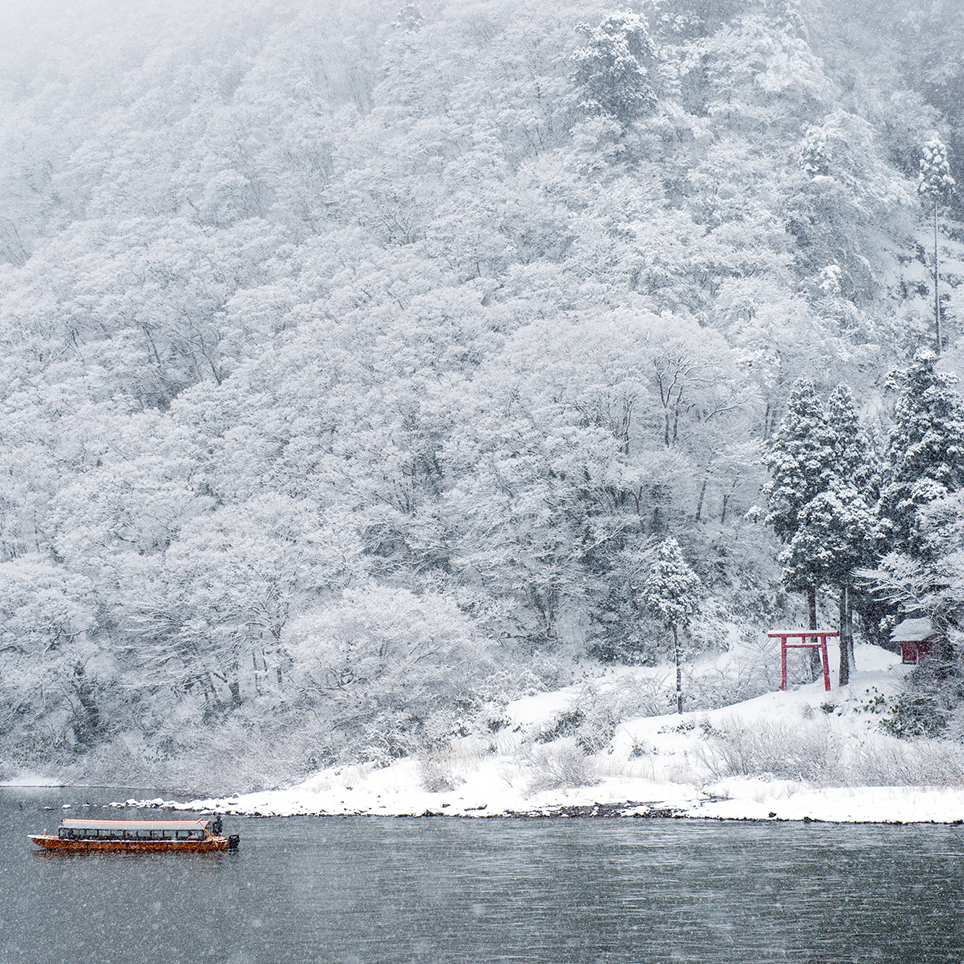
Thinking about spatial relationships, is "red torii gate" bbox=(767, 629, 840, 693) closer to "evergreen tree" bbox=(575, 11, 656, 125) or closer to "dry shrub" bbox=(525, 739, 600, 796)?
"dry shrub" bbox=(525, 739, 600, 796)

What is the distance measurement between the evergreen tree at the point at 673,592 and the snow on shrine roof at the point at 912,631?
22.4 feet

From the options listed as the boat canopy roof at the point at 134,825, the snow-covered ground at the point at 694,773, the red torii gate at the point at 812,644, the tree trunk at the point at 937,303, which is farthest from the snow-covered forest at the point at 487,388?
the boat canopy roof at the point at 134,825

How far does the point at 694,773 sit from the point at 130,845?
16.5 meters

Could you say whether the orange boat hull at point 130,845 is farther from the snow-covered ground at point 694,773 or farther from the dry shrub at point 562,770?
the dry shrub at point 562,770

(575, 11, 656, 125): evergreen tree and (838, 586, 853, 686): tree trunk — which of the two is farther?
(575, 11, 656, 125): evergreen tree

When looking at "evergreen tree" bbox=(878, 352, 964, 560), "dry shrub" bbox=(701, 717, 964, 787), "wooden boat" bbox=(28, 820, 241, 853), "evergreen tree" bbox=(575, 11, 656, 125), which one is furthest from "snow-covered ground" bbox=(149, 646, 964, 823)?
"evergreen tree" bbox=(575, 11, 656, 125)

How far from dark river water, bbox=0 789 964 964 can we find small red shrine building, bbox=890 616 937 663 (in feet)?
29.5

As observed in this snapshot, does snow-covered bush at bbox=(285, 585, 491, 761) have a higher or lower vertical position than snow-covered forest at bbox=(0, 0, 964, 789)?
lower

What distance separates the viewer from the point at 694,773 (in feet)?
83.1

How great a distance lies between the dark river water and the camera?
1471cm

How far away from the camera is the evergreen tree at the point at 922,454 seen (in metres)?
25.7

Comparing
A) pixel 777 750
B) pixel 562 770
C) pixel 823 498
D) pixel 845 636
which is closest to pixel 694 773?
pixel 777 750

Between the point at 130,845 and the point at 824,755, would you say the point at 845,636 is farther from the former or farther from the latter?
the point at 130,845

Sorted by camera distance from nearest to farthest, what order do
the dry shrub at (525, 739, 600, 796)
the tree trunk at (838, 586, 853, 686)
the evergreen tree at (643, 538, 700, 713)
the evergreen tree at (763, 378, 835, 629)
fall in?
the dry shrub at (525, 739, 600, 796) < the tree trunk at (838, 586, 853, 686) < the evergreen tree at (763, 378, 835, 629) < the evergreen tree at (643, 538, 700, 713)
